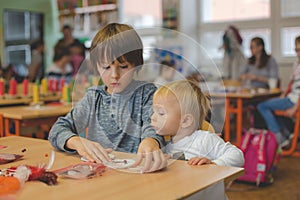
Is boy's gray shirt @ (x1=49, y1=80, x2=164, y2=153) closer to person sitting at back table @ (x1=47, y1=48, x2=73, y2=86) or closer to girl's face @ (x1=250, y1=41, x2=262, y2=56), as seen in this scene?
person sitting at back table @ (x1=47, y1=48, x2=73, y2=86)

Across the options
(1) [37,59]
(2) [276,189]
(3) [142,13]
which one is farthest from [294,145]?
(1) [37,59]

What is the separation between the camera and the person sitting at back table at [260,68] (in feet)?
16.1

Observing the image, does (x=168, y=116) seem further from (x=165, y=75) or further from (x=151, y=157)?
(x=165, y=75)

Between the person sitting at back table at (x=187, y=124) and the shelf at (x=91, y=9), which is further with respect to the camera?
the shelf at (x=91, y=9)

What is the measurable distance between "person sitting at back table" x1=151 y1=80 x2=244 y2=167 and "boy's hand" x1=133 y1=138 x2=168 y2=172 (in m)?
0.12

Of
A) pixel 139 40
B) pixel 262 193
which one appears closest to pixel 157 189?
pixel 139 40

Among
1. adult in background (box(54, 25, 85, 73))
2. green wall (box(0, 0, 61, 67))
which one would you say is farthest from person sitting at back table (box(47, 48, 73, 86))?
green wall (box(0, 0, 61, 67))

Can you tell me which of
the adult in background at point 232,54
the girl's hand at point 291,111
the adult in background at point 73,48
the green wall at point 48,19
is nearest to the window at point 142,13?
the adult in background at point 73,48

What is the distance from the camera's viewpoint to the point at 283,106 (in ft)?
14.3

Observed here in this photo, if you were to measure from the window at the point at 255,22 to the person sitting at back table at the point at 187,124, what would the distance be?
13.7 feet

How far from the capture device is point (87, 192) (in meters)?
1.01

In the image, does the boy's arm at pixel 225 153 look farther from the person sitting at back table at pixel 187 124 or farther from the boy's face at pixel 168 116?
the boy's face at pixel 168 116

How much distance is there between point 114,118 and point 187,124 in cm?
25

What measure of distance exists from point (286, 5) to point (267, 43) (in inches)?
19.3
